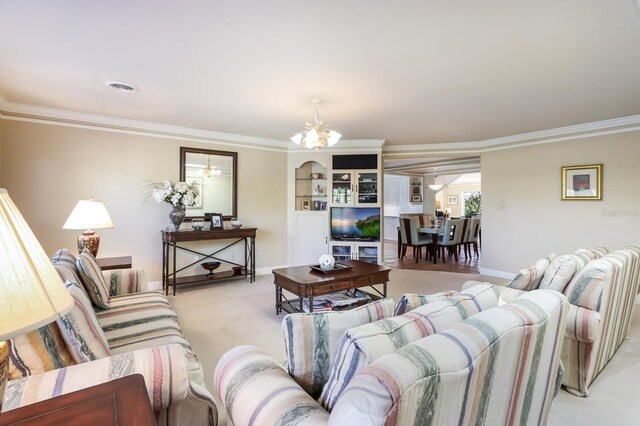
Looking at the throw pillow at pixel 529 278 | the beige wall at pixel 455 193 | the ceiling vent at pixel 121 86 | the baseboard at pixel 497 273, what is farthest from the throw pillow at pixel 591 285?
the beige wall at pixel 455 193

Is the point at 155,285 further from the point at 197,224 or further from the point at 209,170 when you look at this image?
the point at 209,170

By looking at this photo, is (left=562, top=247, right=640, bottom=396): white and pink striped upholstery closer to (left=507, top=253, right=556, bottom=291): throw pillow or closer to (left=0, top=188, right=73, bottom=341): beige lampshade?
(left=507, top=253, right=556, bottom=291): throw pillow

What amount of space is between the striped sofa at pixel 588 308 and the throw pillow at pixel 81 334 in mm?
2003

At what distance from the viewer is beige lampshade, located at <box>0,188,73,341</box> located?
0.58m

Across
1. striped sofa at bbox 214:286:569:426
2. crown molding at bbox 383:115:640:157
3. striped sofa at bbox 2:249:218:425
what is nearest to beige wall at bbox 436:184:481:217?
crown molding at bbox 383:115:640:157

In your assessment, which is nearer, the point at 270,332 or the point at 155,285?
the point at 270,332

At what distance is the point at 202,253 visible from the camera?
4816 millimetres

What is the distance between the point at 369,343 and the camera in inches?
32.9

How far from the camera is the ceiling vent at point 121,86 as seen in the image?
293 cm

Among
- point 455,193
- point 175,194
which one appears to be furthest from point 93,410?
point 455,193

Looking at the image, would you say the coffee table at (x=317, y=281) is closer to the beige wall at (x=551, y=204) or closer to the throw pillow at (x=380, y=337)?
the throw pillow at (x=380, y=337)

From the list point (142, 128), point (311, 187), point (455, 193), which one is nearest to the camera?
point (142, 128)

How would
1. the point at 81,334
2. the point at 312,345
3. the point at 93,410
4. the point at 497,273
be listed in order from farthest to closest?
1. the point at 497,273
2. the point at 81,334
3. the point at 312,345
4. the point at 93,410

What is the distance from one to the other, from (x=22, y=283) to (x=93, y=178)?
13.7 feet
